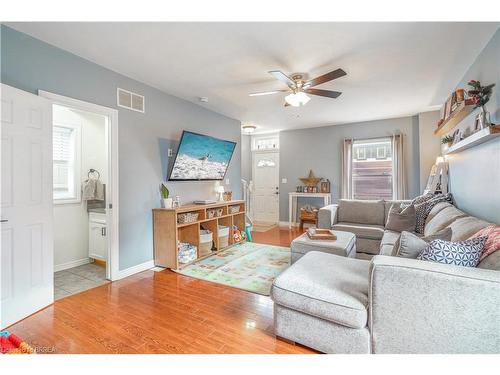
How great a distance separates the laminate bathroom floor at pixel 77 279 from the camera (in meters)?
2.63

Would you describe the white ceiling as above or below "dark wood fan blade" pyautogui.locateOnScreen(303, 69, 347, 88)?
above

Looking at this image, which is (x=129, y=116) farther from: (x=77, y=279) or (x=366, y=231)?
(x=366, y=231)

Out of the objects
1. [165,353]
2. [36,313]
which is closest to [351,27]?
[165,353]

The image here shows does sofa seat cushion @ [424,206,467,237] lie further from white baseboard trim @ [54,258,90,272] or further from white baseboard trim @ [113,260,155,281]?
white baseboard trim @ [54,258,90,272]

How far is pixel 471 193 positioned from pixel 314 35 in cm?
240

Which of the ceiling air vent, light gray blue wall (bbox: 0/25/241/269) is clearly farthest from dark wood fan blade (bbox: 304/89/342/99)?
the ceiling air vent

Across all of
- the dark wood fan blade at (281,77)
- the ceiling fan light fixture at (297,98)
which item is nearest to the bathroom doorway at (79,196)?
the dark wood fan blade at (281,77)

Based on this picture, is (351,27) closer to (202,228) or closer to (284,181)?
(202,228)

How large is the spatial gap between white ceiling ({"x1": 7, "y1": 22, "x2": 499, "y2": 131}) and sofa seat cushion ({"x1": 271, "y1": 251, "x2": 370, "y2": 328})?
1984 mm

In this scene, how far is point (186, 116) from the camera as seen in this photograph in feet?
13.0

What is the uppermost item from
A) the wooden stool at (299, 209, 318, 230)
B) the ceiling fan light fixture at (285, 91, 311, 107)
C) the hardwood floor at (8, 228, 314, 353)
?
the ceiling fan light fixture at (285, 91, 311, 107)

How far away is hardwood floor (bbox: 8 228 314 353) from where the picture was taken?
1716mm
